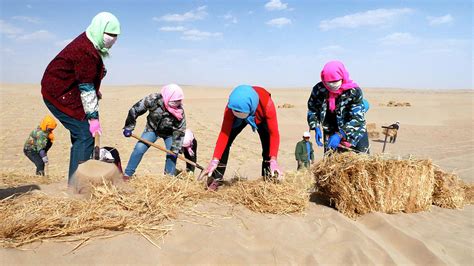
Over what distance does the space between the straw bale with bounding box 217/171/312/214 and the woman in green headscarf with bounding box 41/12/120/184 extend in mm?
1602

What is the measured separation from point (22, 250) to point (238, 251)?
1.51 meters

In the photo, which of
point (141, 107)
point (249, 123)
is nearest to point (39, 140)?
point (141, 107)

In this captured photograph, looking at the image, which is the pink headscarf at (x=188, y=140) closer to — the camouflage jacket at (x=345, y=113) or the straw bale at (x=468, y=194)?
the camouflage jacket at (x=345, y=113)

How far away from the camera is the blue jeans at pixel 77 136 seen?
13.2 feet

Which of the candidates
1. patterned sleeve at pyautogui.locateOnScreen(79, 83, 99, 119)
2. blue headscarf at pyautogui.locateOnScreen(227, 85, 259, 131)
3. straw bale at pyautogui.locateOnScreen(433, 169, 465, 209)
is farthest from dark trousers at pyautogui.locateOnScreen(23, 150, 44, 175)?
straw bale at pyautogui.locateOnScreen(433, 169, 465, 209)

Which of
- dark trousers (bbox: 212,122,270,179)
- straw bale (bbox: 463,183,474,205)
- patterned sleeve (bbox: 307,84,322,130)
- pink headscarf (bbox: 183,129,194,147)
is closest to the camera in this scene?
dark trousers (bbox: 212,122,270,179)

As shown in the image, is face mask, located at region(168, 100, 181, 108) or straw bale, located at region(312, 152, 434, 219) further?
face mask, located at region(168, 100, 181, 108)

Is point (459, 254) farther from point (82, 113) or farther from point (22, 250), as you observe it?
point (82, 113)

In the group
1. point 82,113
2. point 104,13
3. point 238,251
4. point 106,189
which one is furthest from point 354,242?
point 104,13

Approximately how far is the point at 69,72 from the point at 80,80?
0.53 ft

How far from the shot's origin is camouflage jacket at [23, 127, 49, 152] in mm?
6617

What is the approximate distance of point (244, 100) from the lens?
12.8ft

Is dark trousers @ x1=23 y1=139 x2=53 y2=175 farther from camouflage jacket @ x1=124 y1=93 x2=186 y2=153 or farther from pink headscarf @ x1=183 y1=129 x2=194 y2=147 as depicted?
pink headscarf @ x1=183 y1=129 x2=194 y2=147

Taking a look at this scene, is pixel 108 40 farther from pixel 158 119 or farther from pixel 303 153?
pixel 303 153
